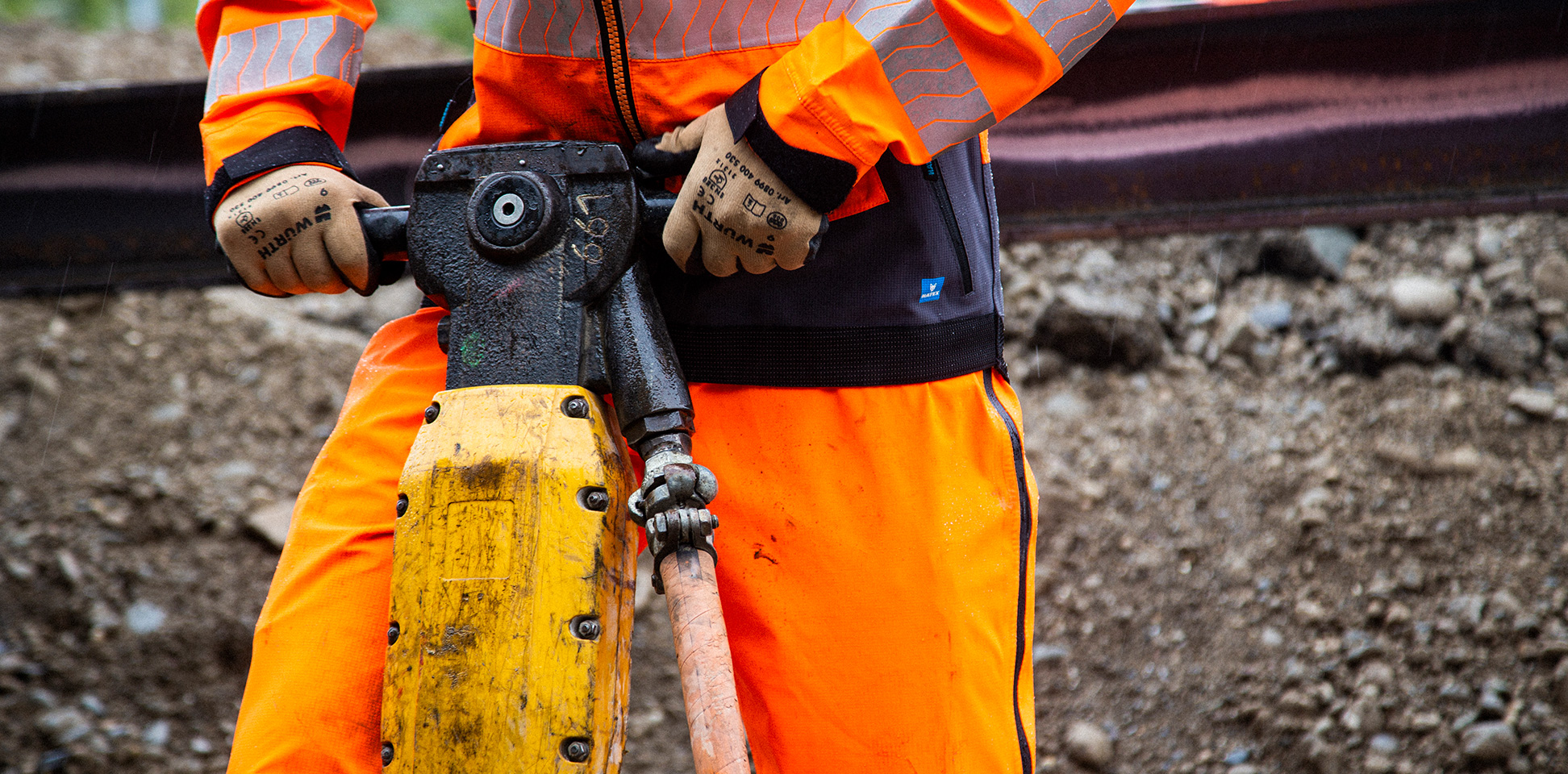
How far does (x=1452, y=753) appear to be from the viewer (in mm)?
2189

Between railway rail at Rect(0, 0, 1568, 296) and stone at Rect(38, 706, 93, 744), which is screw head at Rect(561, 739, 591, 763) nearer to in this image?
railway rail at Rect(0, 0, 1568, 296)

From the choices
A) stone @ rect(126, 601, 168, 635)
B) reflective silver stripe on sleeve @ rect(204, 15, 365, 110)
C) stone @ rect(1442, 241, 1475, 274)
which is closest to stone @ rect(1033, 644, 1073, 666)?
stone @ rect(1442, 241, 1475, 274)

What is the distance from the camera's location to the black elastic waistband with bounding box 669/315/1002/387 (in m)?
1.28

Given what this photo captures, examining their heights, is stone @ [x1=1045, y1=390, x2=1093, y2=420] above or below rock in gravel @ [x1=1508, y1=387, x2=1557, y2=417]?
below

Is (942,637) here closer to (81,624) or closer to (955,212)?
(955,212)

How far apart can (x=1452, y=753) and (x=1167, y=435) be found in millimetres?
1046

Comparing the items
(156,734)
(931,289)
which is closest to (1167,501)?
(931,289)

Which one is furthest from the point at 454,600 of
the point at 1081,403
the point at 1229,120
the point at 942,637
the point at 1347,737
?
the point at 1081,403

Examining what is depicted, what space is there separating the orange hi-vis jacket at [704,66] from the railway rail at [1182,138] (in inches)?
28.8

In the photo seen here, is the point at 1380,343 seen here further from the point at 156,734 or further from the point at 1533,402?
the point at 156,734

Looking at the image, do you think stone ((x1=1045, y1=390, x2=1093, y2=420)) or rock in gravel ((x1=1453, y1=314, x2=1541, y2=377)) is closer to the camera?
rock in gravel ((x1=1453, y1=314, x2=1541, y2=377))

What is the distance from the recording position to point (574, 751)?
0.98 meters

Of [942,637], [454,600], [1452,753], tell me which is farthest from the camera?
[1452,753]

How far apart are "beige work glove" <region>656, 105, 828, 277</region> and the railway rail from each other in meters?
1.19
